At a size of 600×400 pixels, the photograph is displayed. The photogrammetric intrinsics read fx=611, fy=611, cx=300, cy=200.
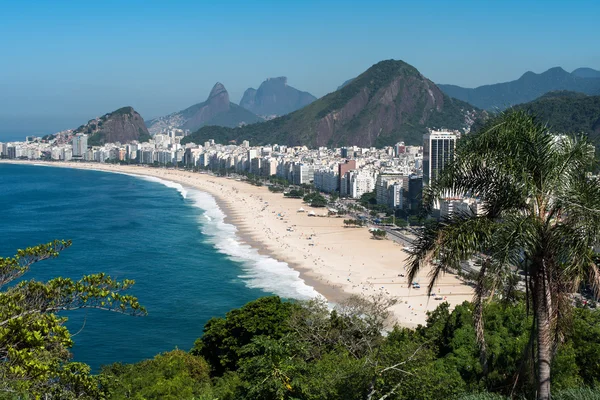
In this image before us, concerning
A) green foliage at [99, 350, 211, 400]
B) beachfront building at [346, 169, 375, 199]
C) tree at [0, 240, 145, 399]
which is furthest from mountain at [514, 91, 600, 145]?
tree at [0, 240, 145, 399]

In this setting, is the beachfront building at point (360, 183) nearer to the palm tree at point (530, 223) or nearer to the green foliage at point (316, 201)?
the green foliage at point (316, 201)

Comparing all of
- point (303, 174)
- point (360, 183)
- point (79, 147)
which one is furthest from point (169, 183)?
point (79, 147)

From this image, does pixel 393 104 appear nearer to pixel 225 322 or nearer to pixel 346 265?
pixel 346 265

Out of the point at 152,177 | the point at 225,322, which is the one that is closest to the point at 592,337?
the point at 225,322

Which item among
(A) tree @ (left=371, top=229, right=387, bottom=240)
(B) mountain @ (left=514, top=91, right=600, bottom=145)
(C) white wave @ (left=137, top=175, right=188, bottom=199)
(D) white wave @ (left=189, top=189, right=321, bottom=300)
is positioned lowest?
(D) white wave @ (left=189, top=189, right=321, bottom=300)

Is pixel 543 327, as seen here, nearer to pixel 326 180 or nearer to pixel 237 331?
pixel 237 331

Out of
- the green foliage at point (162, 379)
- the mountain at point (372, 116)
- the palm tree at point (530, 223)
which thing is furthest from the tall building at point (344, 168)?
the palm tree at point (530, 223)

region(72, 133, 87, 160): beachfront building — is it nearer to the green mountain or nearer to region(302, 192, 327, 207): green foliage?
region(302, 192, 327, 207): green foliage
